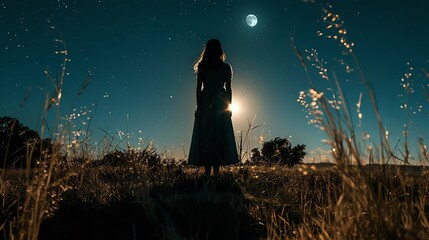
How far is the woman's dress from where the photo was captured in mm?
6973

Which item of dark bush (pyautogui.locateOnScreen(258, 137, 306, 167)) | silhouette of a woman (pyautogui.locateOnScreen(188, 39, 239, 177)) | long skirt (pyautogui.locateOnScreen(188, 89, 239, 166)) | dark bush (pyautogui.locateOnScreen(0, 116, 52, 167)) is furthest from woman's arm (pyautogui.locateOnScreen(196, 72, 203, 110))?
dark bush (pyautogui.locateOnScreen(0, 116, 52, 167))

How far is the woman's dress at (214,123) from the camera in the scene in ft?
22.9

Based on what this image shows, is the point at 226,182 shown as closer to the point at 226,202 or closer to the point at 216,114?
the point at 226,202

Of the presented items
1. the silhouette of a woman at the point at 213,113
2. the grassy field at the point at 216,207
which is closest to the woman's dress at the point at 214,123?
the silhouette of a woman at the point at 213,113

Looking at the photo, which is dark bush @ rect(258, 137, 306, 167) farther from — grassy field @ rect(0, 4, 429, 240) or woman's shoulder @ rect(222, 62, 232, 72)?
woman's shoulder @ rect(222, 62, 232, 72)

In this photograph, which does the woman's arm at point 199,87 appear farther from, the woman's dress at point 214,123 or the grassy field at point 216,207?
the grassy field at point 216,207

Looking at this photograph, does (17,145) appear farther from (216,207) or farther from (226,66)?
(216,207)

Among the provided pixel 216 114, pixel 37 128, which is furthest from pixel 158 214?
pixel 216 114

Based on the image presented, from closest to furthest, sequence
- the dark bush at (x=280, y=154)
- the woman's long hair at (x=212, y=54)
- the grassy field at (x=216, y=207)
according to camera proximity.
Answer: the grassy field at (x=216, y=207) < the dark bush at (x=280, y=154) < the woman's long hair at (x=212, y=54)

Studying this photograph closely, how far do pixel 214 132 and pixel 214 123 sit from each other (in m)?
0.17

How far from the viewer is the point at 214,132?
23.2 ft

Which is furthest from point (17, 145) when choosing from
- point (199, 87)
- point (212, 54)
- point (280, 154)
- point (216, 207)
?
point (216, 207)

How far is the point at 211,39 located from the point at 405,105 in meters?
5.59

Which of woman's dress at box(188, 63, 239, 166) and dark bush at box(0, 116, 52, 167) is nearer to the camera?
dark bush at box(0, 116, 52, 167)
